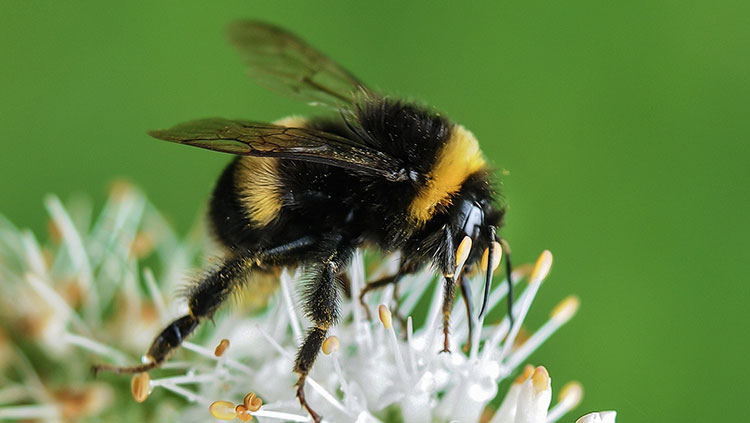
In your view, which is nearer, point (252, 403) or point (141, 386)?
point (252, 403)

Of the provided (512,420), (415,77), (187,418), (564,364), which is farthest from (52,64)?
(512,420)

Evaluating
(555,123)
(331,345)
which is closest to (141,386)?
(331,345)

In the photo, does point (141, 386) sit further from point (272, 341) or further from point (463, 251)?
point (463, 251)

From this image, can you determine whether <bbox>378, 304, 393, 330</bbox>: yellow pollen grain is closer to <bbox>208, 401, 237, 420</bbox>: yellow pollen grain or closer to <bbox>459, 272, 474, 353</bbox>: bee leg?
<bbox>459, 272, 474, 353</bbox>: bee leg

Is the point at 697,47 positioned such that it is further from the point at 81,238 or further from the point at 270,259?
the point at 81,238

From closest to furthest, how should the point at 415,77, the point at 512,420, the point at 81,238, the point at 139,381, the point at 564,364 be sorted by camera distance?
the point at 512,420 < the point at 139,381 < the point at 564,364 < the point at 81,238 < the point at 415,77
